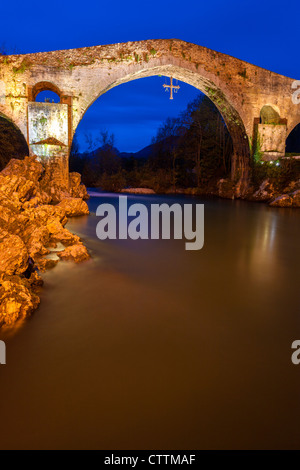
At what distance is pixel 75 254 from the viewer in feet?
17.2

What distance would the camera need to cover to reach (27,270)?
3873mm

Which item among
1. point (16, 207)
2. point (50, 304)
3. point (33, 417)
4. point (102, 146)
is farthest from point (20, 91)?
point (102, 146)

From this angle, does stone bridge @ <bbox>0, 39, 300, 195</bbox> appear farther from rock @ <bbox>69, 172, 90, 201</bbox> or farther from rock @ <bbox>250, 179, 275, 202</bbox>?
rock @ <bbox>250, 179, 275, 202</bbox>

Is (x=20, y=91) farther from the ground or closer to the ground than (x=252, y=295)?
farther from the ground

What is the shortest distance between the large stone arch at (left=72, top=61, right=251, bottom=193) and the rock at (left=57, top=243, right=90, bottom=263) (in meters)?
8.72

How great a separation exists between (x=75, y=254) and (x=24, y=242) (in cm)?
83

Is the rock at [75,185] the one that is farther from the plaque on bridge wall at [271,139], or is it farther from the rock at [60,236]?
the plaque on bridge wall at [271,139]

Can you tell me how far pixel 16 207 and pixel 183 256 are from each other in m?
2.92

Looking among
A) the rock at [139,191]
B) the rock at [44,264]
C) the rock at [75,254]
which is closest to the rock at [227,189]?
the rock at [139,191]

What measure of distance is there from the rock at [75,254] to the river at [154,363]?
407 mm

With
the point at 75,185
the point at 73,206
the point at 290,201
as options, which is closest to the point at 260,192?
the point at 290,201

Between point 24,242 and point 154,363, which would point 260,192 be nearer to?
point 24,242
